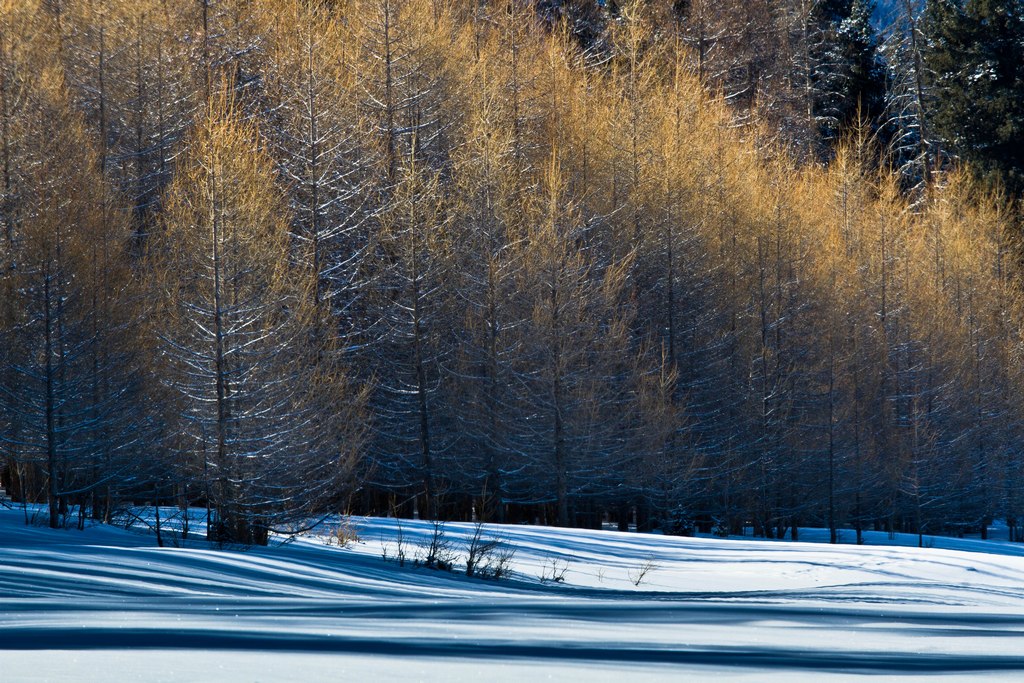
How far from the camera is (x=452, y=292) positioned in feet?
79.0

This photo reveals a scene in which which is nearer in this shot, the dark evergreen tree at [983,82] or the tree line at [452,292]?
the tree line at [452,292]

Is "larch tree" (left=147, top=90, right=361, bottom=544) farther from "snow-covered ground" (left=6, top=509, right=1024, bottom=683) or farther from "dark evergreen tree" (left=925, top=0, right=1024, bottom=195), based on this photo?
"dark evergreen tree" (left=925, top=0, right=1024, bottom=195)

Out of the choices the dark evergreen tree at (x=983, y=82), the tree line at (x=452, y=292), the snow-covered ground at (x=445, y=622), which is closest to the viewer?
the snow-covered ground at (x=445, y=622)

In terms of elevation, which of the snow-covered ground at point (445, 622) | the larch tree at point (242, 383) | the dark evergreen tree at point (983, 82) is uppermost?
the dark evergreen tree at point (983, 82)

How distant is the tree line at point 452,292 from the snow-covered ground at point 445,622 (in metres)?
4.40

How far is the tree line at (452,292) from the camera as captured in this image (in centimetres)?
1636

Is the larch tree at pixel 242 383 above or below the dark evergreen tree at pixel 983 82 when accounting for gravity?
below

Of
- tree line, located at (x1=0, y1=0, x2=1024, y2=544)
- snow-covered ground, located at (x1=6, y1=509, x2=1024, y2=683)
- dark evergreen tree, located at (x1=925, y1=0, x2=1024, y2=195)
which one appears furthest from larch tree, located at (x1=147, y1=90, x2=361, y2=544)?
dark evergreen tree, located at (x1=925, y1=0, x2=1024, y2=195)

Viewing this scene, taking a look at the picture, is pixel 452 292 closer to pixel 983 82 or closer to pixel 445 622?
pixel 445 622

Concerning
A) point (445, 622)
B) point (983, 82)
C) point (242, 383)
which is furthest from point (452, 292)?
point (983, 82)

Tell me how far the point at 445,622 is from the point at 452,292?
18222 millimetres

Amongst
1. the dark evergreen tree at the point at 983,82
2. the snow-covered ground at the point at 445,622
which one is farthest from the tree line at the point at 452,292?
the snow-covered ground at the point at 445,622

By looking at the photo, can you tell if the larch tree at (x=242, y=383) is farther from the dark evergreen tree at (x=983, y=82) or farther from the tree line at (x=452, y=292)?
the dark evergreen tree at (x=983, y=82)

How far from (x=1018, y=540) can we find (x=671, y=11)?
19.9 metres
